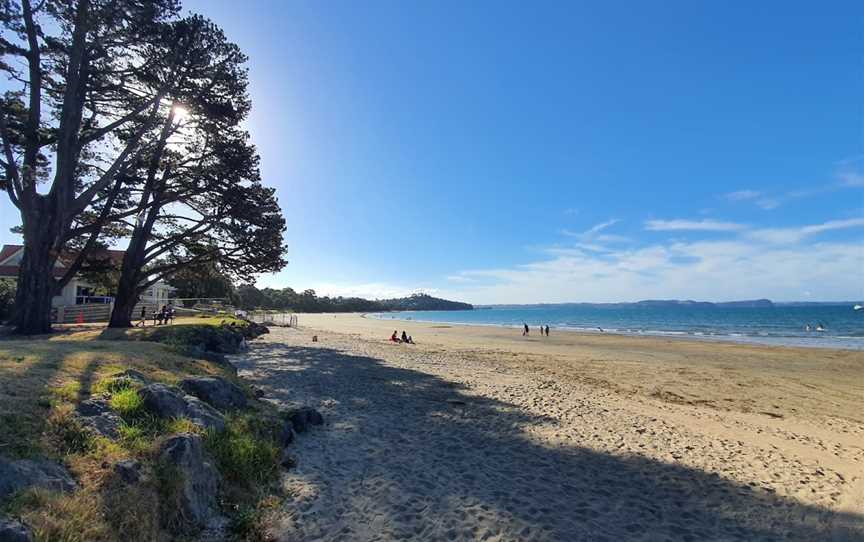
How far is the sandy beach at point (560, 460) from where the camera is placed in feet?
16.5

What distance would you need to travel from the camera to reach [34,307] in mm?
15867

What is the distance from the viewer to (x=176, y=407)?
543cm

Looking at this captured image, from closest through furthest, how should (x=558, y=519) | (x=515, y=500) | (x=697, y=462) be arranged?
(x=558, y=519) → (x=515, y=500) → (x=697, y=462)

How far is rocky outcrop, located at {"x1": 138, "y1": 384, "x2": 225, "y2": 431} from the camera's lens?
525 centimetres

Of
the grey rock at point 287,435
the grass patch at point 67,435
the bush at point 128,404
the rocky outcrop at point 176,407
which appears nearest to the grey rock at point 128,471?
the grass patch at point 67,435

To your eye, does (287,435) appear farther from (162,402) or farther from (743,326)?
(743,326)

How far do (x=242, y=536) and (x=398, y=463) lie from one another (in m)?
2.73

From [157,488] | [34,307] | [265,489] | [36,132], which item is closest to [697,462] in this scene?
[265,489]

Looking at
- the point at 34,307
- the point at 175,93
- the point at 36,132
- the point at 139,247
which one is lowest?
the point at 34,307

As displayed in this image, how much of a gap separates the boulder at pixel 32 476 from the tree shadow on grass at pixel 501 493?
79.5 inches

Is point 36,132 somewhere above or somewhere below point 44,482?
above

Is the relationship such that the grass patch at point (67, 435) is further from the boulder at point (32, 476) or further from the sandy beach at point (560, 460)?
the sandy beach at point (560, 460)

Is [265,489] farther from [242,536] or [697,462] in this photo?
[697,462]

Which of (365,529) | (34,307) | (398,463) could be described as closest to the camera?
(365,529)
